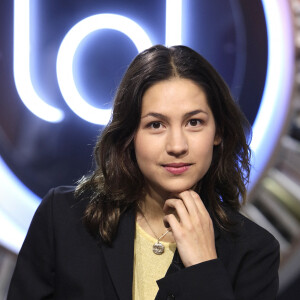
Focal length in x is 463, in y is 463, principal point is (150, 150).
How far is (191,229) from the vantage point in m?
1.39

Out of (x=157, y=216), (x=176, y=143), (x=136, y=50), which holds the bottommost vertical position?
(x=157, y=216)

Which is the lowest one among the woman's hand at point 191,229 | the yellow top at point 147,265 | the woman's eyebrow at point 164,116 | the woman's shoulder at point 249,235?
the yellow top at point 147,265

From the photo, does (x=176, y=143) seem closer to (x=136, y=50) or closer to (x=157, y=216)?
(x=157, y=216)

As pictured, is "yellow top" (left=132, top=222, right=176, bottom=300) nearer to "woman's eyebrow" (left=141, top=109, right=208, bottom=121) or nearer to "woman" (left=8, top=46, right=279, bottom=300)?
"woman" (left=8, top=46, right=279, bottom=300)

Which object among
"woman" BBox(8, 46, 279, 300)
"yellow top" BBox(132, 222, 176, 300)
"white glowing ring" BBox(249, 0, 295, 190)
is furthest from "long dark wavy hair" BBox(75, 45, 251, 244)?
"white glowing ring" BBox(249, 0, 295, 190)

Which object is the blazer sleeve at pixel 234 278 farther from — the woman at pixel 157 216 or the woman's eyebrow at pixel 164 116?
the woman's eyebrow at pixel 164 116

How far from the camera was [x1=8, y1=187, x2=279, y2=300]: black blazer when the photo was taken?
4.56ft

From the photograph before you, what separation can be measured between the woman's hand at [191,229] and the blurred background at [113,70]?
87cm

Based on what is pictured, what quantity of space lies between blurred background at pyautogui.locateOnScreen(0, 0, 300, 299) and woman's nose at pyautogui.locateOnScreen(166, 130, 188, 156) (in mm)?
954

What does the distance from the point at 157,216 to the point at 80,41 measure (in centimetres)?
110

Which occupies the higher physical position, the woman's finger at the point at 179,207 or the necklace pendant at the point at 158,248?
the woman's finger at the point at 179,207

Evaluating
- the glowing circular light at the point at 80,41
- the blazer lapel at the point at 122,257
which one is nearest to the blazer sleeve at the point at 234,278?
the blazer lapel at the point at 122,257

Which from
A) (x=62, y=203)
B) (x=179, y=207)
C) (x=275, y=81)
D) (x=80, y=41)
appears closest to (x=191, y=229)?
(x=179, y=207)

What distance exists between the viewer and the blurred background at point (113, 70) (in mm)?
2238
